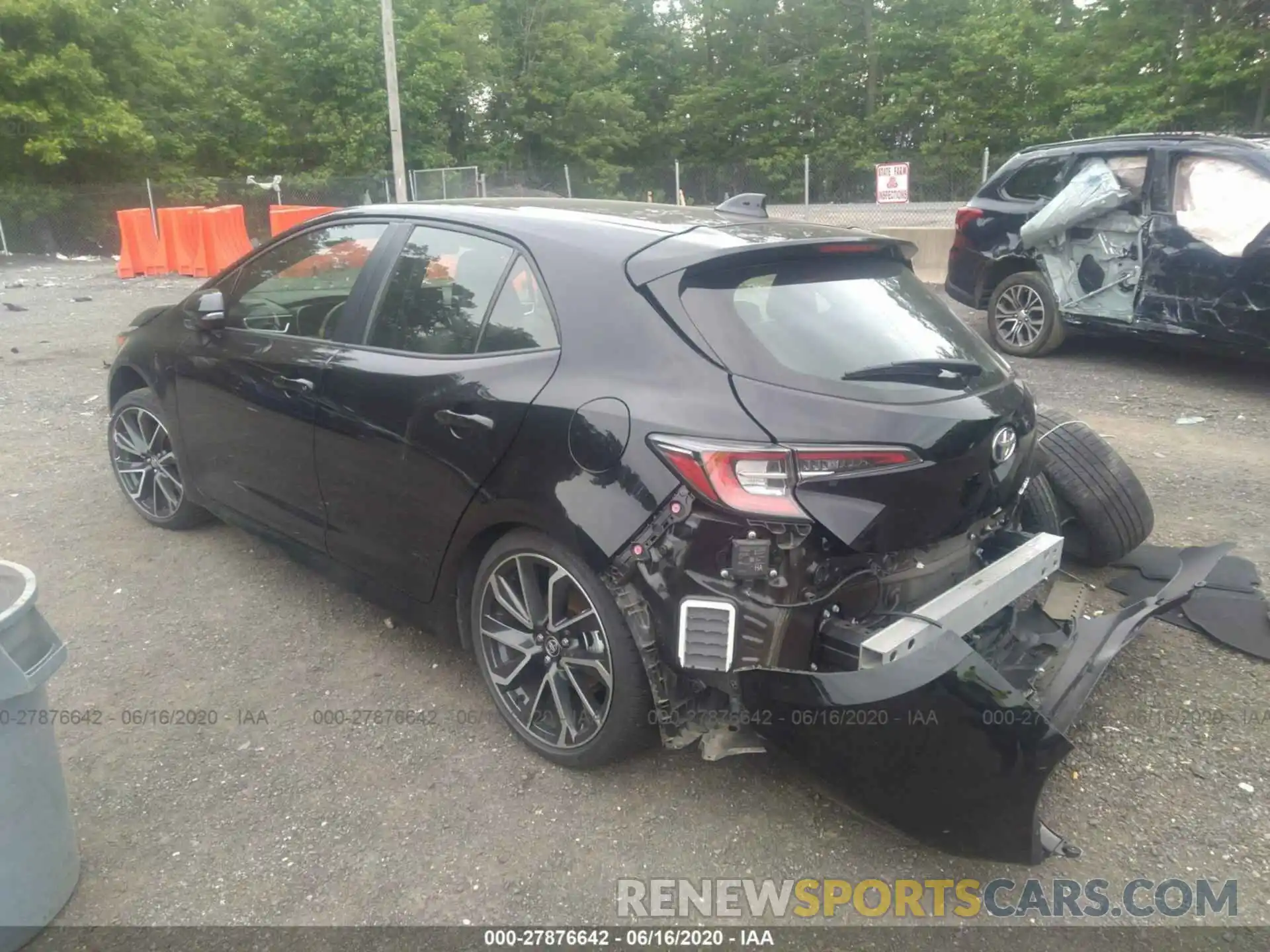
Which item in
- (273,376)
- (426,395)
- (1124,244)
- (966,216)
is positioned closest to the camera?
(426,395)

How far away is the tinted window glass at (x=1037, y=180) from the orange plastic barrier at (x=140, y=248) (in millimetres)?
14836

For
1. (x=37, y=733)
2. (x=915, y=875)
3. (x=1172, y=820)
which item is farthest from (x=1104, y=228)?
(x=37, y=733)

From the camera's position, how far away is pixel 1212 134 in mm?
7438

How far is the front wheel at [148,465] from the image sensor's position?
4695 millimetres

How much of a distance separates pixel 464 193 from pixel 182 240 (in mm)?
11153

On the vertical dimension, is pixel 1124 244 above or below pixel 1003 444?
above

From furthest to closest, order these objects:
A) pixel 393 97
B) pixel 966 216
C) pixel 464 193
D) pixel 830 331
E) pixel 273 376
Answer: pixel 464 193
pixel 393 97
pixel 966 216
pixel 273 376
pixel 830 331

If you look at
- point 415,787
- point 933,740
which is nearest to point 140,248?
point 415,787

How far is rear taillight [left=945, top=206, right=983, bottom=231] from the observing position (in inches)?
349

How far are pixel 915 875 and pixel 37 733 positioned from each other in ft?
7.46

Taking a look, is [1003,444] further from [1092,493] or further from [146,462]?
[146,462]

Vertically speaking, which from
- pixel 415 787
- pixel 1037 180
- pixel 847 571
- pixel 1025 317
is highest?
pixel 1037 180

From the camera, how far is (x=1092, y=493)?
3.95 metres

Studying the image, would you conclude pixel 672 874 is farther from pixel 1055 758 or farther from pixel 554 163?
pixel 554 163
